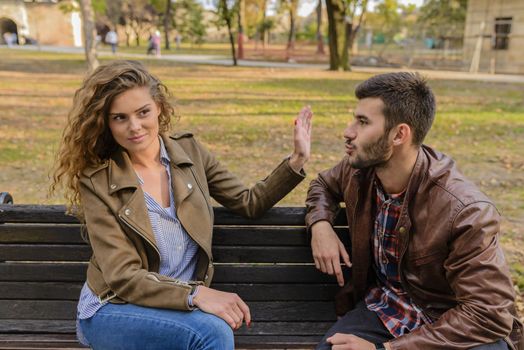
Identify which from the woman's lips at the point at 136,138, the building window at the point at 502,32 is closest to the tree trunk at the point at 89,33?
the woman's lips at the point at 136,138

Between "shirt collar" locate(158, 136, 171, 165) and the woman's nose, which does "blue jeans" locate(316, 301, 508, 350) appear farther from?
the woman's nose

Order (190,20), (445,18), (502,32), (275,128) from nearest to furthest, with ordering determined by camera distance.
→ (275,128), (502,32), (445,18), (190,20)

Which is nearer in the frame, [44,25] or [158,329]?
[158,329]

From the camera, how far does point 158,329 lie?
2205mm

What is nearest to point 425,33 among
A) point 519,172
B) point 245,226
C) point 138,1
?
point 138,1

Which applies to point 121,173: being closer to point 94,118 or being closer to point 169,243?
point 94,118

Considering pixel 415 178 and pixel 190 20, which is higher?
pixel 190 20

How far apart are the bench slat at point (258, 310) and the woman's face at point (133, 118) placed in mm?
1043

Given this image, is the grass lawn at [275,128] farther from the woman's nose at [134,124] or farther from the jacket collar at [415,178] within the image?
the jacket collar at [415,178]

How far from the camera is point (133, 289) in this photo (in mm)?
2238

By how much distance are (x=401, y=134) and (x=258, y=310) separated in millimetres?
1238

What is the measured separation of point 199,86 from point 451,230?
1513 centimetres

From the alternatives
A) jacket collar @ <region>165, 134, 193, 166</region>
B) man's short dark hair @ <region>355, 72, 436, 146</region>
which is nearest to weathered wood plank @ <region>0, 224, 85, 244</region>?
jacket collar @ <region>165, 134, 193, 166</region>

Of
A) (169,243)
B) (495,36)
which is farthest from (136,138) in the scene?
(495,36)
